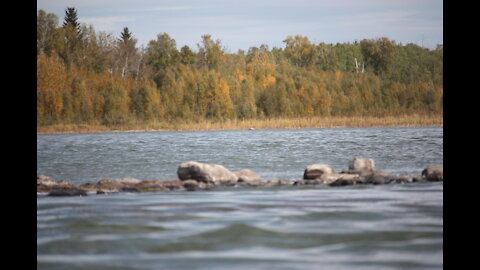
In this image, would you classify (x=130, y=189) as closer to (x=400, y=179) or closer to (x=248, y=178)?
(x=248, y=178)

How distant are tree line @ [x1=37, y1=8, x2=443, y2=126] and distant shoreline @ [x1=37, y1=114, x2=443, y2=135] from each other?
0.50m

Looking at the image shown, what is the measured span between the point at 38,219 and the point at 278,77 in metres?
41.8

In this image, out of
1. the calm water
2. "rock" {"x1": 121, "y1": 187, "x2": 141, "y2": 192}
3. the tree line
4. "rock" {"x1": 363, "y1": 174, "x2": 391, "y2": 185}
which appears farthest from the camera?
the tree line

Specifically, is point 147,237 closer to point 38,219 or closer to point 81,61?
point 38,219

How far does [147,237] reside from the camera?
7.65 m

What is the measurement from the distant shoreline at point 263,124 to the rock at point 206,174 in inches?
1185

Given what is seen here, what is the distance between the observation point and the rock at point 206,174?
1232 centimetres

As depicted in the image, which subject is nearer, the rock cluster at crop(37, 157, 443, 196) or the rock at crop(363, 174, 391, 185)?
the rock cluster at crop(37, 157, 443, 196)

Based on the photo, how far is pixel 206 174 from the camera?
40.5ft

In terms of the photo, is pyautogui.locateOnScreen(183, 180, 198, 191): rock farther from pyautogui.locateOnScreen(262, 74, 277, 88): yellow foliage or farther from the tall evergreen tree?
the tall evergreen tree

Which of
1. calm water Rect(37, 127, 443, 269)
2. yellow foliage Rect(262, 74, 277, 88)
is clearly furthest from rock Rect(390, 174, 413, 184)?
yellow foliage Rect(262, 74, 277, 88)

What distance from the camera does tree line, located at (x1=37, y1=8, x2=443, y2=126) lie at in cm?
4406

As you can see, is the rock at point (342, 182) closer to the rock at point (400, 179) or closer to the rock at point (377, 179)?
the rock at point (377, 179)
